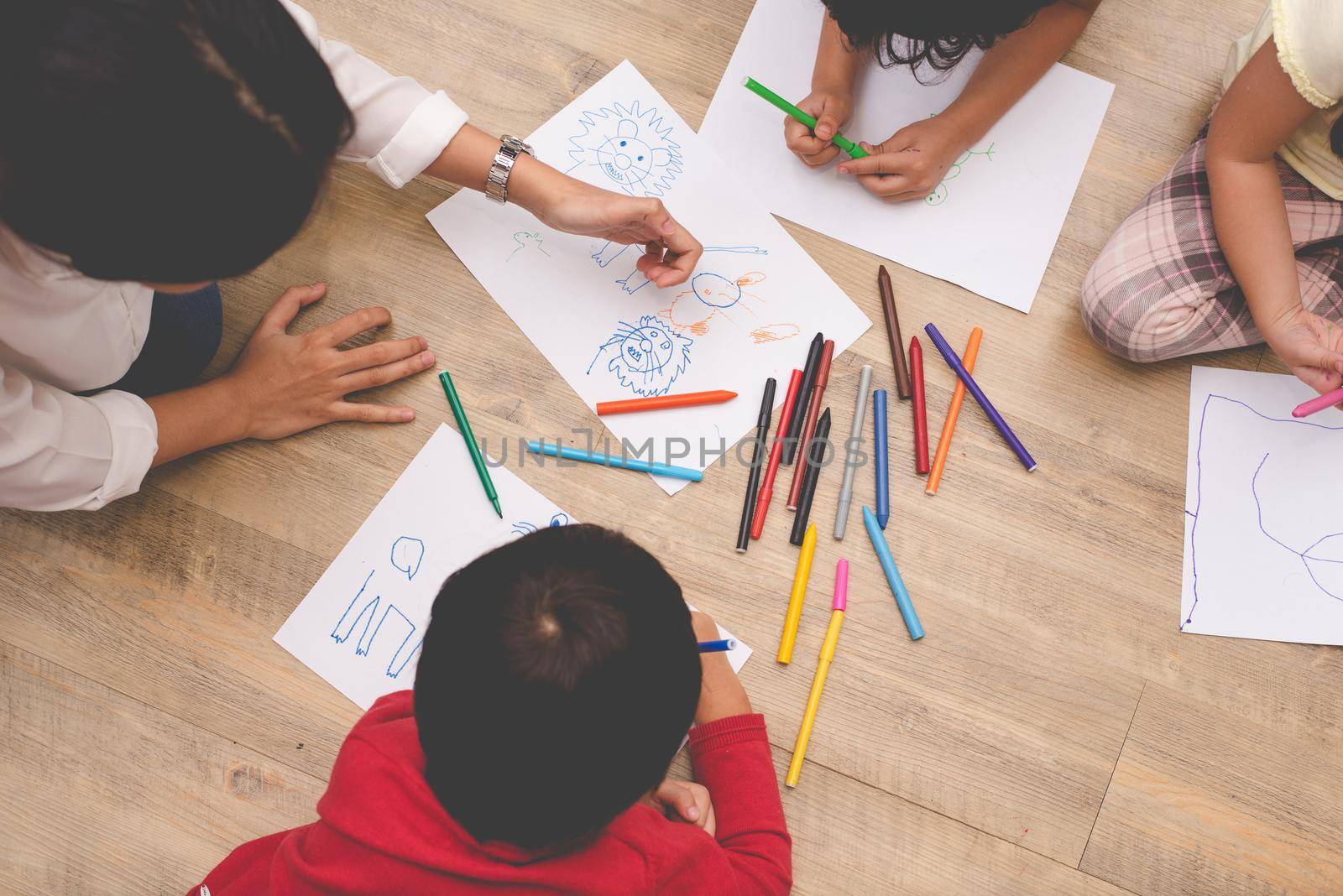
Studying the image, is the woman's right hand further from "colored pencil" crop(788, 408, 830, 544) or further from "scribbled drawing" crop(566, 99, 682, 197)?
"colored pencil" crop(788, 408, 830, 544)

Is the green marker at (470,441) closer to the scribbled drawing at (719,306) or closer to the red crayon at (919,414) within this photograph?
A: the scribbled drawing at (719,306)

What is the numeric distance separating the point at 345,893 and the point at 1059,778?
55cm

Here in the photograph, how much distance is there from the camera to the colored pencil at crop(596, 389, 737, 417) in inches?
28.2

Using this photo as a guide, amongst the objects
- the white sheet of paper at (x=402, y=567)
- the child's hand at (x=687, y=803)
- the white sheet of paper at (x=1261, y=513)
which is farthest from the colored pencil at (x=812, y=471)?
the white sheet of paper at (x=1261, y=513)

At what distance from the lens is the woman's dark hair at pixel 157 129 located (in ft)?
1.22

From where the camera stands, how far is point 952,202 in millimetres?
768

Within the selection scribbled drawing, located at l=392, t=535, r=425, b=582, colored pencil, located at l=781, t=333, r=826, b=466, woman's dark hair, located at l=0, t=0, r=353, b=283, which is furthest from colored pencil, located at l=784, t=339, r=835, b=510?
woman's dark hair, located at l=0, t=0, r=353, b=283

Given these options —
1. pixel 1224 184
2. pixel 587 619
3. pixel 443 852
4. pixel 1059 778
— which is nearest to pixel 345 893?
pixel 443 852

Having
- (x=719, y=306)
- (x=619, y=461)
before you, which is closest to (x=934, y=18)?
(x=719, y=306)

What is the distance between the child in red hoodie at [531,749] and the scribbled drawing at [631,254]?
33cm

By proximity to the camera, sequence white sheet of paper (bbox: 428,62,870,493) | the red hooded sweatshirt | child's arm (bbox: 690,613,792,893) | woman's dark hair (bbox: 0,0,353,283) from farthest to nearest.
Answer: white sheet of paper (bbox: 428,62,870,493) → child's arm (bbox: 690,613,792,893) → the red hooded sweatshirt → woman's dark hair (bbox: 0,0,353,283)

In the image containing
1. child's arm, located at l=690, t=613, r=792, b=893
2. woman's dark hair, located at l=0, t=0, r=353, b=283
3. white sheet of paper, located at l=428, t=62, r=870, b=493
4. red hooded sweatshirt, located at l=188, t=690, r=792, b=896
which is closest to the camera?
woman's dark hair, located at l=0, t=0, r=353, b=283

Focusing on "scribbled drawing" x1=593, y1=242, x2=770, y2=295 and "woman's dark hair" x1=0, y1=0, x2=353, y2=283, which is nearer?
"woman's dark hair" x1=0, y1=0, x2=353, y2=283

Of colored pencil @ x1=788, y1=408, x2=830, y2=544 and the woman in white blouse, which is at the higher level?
the woman in white blouse
